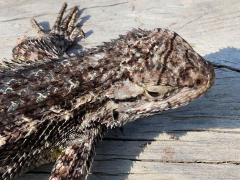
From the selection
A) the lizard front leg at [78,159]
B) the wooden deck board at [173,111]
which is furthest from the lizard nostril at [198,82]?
the lizard front leg at [78,159]

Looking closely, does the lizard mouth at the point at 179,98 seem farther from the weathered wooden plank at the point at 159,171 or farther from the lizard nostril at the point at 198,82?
the weathered wooden plank at the point at 159,171

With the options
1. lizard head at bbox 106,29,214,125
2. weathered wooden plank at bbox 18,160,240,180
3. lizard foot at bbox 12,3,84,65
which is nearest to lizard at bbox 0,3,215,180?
lizard head at bbox 106,29,214,125

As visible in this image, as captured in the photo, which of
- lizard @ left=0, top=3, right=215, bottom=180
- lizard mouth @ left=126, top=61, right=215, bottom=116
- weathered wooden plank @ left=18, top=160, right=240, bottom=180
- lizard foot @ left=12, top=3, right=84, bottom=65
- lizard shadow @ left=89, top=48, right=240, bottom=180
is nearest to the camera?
lizard @ left=0, top=3, right=215, bottom=180

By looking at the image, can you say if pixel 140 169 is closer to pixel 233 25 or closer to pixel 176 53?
pixel 176 53

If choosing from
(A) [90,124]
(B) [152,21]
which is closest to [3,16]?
(B) [152,21]

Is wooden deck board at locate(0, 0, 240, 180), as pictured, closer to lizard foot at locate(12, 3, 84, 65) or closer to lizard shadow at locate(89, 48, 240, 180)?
lizard shadow at locate(89, 48, 240, 180)
